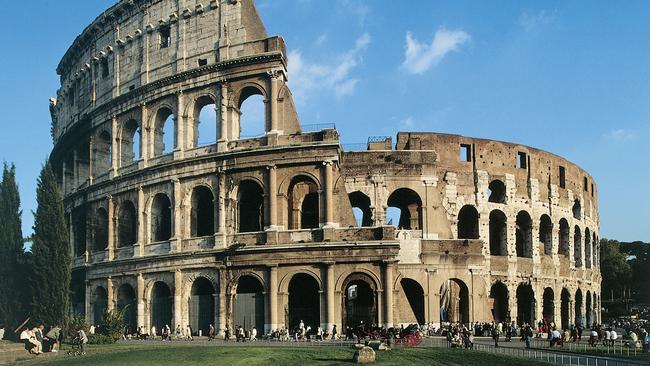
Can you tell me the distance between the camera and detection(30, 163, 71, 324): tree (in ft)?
110

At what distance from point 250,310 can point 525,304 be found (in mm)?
19656

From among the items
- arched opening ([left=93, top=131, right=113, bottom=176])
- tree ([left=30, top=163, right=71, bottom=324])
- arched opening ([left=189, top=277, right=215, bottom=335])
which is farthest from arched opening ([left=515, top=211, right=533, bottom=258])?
tree ([left=30, top=163, right=71, bottom=324])

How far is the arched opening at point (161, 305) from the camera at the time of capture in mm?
37694

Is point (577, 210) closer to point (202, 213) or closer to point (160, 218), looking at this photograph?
point (202, 213)

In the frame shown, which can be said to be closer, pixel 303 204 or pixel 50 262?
pixel 50 262

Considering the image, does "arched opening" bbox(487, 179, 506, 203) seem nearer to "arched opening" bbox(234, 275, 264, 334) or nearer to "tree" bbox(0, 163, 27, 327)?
"arched opening" bbox(234, 275, 264, 334)

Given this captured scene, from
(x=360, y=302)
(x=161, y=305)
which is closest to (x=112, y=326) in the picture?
(x=161, y=305)

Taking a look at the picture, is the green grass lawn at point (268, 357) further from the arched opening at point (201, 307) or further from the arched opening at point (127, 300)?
the arched opening at point (127, 300)

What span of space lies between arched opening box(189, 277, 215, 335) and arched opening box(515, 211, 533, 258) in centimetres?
2020

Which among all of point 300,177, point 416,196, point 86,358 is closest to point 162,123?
point 300,177

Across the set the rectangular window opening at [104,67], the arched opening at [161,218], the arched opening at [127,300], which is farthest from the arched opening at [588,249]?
the rectangular window opening at [104,67]

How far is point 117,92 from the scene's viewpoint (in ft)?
140

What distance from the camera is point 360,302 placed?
37.1m

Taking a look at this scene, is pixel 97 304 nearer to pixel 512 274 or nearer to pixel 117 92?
pixel 117 92
